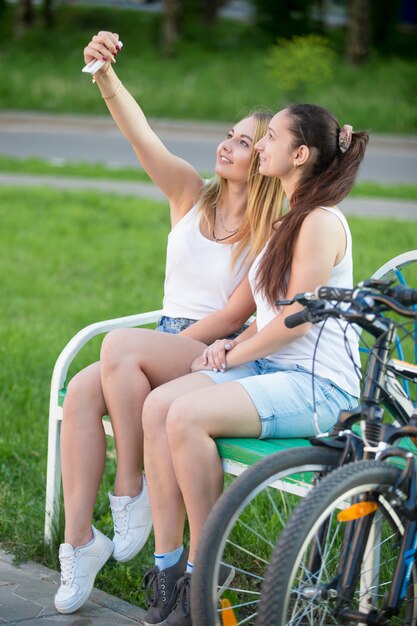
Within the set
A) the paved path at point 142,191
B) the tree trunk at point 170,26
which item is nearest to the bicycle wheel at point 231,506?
the paved path at point 142,191

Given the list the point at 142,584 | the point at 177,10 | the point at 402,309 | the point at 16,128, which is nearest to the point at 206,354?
the point at 142,584

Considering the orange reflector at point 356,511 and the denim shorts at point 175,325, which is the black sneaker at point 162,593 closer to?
the orange reflector at point 356,511

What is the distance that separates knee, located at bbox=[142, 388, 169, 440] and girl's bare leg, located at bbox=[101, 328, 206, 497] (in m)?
0.15

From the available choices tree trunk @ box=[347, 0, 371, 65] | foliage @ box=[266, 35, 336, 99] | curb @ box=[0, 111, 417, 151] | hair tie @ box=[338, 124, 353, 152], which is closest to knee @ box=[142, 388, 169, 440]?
hair tie @ box=[338, 124, 353, 152]

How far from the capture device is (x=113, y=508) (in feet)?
11.2

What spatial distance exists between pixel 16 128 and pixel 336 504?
17.5 meters

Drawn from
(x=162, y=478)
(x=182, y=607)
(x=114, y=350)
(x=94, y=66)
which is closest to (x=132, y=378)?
(x=114, y=350)

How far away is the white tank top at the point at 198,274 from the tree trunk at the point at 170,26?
21949 millimetres

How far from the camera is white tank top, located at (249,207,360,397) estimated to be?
324 cm

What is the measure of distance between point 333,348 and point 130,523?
856 mm

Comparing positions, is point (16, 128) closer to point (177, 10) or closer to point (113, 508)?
point (177, 10)

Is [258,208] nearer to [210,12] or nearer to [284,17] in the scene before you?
[284,17]

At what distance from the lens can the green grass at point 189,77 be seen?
2125 centimetres

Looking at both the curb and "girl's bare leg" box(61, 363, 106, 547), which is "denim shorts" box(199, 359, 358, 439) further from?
the curb
